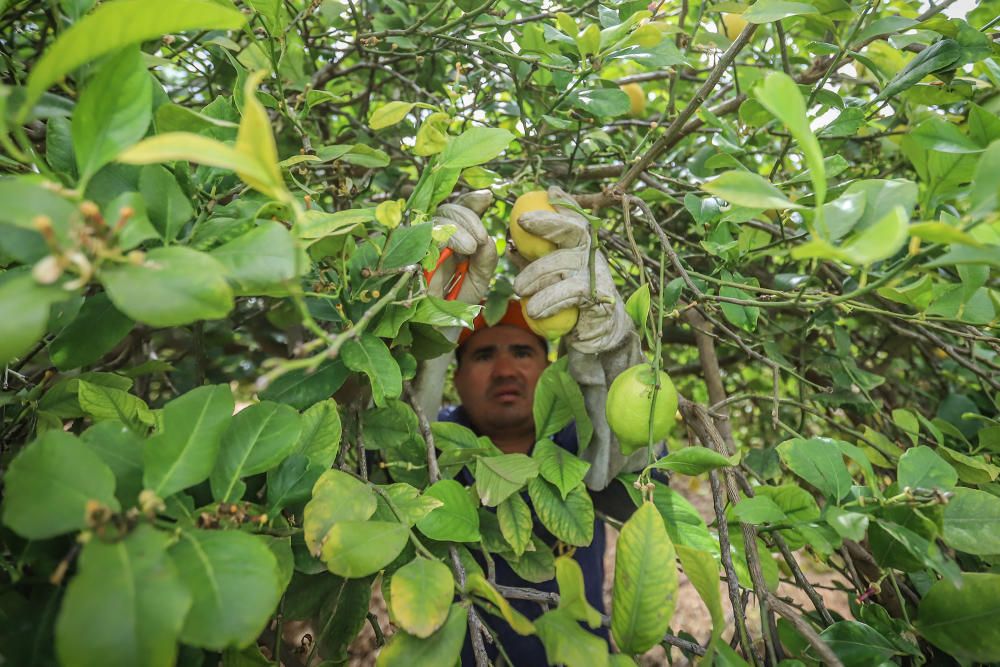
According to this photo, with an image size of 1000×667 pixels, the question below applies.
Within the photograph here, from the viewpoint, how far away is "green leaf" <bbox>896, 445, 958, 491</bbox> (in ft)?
2.09

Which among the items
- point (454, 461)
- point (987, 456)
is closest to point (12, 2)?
point (454, 461)

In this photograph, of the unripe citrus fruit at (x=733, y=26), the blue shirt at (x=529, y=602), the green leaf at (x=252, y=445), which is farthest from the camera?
the blue shirt at (x=529, y=602)

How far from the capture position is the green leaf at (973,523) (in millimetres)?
606

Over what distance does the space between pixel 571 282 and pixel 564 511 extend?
0.35 metres

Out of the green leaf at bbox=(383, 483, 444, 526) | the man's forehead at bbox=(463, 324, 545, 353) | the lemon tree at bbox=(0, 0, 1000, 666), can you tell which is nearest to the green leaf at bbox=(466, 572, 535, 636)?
the lemon tree at bbox=(0, 0, 1000, 666)

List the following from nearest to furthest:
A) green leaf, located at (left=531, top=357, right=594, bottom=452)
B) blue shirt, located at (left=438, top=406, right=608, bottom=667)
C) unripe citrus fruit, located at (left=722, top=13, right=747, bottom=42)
→ green leaf, located at (left=531, top=357, right=594, bottom=452), unripe citrus fruit, located at (left=722, top=13, right=747, bottom=42), blue shirt, located at (left=438, top=406, right=608, bottom=667)

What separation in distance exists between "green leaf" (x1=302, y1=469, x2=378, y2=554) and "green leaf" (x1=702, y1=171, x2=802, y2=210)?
1.51ft

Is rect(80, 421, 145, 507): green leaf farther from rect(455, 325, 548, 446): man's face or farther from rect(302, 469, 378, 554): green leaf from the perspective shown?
rect(455, 325, 548, 446): man's face

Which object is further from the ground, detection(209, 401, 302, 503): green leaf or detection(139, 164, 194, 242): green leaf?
detection(139, 164, 194, 242): green leaf

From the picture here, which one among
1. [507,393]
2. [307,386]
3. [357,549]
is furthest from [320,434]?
[507,393]

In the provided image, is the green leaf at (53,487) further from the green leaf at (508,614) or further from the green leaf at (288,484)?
the green leaf at (508,614)

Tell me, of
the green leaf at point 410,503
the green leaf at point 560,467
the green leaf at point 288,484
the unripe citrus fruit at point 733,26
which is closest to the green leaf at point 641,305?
the green leaf at point 560,467

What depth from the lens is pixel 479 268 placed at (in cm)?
106

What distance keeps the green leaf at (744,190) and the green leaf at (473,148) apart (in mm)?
270
